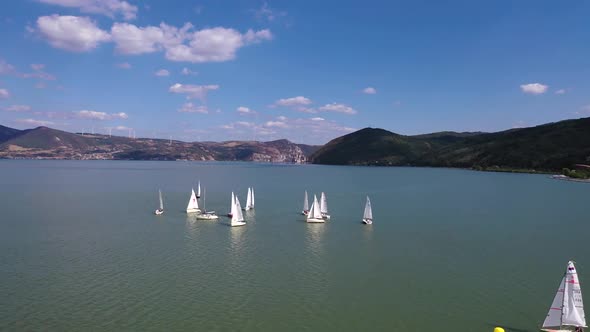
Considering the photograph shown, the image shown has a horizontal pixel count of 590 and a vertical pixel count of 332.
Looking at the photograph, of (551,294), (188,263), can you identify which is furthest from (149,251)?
(551,294)

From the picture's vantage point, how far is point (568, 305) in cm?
3075

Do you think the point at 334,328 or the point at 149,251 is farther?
the point at 149,251

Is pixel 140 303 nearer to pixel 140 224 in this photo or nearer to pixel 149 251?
pixel 149 251

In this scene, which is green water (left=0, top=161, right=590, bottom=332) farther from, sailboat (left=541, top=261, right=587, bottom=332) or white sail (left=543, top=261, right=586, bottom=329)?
white sail (left=543, top=261, right=586, bottom=329)

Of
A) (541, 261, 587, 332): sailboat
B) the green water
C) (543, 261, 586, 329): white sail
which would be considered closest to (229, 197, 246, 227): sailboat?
the green water

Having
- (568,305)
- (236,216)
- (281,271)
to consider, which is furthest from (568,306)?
(236,216)

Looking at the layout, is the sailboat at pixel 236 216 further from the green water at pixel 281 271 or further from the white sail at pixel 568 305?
the white sail at pixel 568 305

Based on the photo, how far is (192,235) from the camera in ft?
244

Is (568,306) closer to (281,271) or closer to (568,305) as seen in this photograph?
(568,305)

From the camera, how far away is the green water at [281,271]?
36688mm

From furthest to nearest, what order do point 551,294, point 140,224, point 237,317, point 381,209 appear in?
point 381,209 < point 140,224 < point 551,294 < point 237,317

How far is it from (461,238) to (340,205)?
52958 mm

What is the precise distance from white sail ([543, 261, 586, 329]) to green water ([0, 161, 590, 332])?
4.22 meters

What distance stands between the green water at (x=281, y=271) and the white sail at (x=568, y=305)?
4224mm
